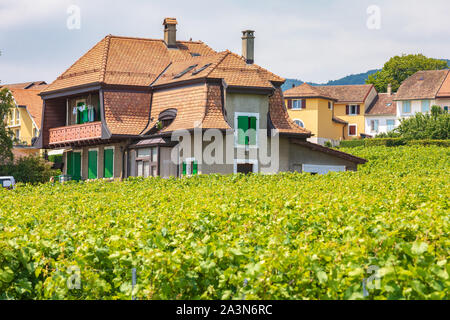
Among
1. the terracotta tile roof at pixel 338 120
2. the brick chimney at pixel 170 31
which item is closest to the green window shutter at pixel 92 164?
the brick chimney at pixel 170 31

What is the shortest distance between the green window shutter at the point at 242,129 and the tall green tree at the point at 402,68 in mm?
67044

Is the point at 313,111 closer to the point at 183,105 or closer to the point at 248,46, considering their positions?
the point at 248,46

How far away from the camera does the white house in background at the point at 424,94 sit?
8469cm

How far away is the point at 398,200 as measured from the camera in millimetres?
15211

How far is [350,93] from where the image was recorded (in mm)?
91812

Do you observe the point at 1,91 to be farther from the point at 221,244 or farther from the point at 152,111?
the point at 221,244

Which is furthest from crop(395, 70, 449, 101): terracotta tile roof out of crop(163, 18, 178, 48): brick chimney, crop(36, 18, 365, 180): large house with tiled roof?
crop(163, 18, 178, 48): brick chimney

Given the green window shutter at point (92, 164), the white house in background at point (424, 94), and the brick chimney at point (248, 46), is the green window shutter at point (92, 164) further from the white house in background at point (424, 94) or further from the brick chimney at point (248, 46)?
the white house in background at point (424, 94)

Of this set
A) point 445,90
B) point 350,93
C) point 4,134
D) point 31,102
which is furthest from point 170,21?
point 350,93

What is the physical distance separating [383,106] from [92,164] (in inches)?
2026

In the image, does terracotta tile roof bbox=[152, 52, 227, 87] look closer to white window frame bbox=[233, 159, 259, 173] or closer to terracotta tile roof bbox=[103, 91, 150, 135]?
terracotta tile roof bbox=[103, 91, 150, 135]

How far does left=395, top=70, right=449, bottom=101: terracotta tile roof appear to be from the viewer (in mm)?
85688
